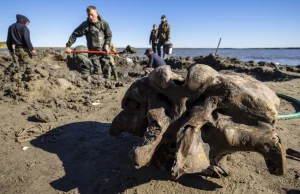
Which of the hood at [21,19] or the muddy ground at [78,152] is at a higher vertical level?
the hood at [21,19]

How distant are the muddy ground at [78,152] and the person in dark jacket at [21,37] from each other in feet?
7.42

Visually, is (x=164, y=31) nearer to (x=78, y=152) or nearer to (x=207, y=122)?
(x=78, y=152)

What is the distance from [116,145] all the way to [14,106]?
120 inches

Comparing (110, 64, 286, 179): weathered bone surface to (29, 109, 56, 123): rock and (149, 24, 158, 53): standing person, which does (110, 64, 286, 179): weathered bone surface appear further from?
(149, 24, 158, 53): standing person

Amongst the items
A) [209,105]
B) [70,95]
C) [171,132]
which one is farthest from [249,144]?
[70,95]

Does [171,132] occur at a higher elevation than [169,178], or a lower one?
higher

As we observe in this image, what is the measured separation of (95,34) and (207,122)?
6052mm

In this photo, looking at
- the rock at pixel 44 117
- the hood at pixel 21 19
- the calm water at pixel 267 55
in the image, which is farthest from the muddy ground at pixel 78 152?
the calm water at pixel 267 55

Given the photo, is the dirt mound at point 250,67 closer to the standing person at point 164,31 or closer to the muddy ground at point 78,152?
the standing person at point 164,31

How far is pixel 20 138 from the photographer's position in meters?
3.53

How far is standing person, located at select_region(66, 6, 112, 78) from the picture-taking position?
6961mm

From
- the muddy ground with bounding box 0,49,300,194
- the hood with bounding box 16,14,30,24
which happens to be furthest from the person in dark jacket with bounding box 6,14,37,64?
the muddy ground with bounding box 0,49,300,194

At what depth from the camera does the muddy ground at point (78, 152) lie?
2301mm

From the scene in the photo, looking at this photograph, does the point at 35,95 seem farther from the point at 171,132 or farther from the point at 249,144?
the point at 249,144
